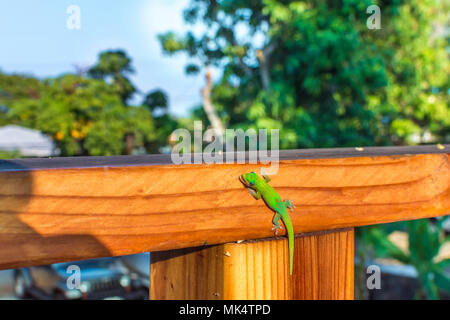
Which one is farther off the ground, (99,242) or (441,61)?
(441,61)

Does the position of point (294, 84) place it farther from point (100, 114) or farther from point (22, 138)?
point (22, 138)

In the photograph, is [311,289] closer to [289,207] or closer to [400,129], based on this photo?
[289,207]

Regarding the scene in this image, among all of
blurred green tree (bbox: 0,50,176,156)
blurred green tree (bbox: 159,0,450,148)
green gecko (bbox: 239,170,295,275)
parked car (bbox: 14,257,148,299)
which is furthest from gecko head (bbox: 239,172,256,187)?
blurred green tree (bbox: 0,50,176,156)

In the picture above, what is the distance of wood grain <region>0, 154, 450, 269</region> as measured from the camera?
0.41 meters

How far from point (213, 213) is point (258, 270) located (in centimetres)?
12

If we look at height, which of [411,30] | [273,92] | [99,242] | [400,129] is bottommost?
[99,242]

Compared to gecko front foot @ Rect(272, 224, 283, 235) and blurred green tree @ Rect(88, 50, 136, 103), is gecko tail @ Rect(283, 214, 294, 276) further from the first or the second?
blurred green tree @ Rect(88, 50, 136, 103)

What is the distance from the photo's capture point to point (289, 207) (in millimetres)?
559

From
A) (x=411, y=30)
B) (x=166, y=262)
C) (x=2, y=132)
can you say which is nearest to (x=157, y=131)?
(x=2, y=132)

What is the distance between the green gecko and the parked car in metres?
4.21

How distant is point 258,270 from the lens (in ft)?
1.84

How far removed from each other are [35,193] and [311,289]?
417mm

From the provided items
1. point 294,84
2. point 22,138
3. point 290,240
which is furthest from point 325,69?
point 22,138
